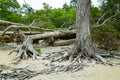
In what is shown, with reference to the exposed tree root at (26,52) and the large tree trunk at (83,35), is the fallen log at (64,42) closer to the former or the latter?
the exposed tree root at (26,52)

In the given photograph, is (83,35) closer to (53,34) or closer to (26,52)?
(26,52)

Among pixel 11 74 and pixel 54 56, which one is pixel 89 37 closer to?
pixel 54 56

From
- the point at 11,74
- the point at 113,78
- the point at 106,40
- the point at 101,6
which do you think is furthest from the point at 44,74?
the point at 101,6

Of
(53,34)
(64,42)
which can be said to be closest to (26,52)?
(53,34)

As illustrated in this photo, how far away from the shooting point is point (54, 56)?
10938mm

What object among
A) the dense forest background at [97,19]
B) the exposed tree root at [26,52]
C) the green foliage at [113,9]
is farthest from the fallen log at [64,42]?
the exposed tree root at [26,52]

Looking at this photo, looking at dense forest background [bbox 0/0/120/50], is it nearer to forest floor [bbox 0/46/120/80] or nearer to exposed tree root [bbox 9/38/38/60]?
forest floor [bbox 0/46/120/80]

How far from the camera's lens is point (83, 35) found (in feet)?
34.9

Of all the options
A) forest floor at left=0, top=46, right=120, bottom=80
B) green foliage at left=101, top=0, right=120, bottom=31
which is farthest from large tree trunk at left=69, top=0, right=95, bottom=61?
green foliage at left=101, top=0, right=120, bottom=31

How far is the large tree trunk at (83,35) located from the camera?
10469 millimetres

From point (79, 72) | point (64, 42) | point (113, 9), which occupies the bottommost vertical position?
point (79, 72)

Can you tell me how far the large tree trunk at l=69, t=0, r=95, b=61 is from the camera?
1047cm

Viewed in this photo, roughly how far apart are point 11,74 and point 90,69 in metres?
→ 2.46

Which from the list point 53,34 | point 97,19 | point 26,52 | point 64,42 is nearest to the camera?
point 26,52
